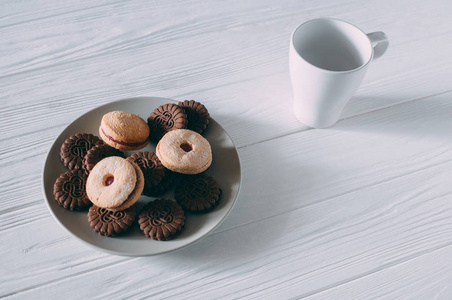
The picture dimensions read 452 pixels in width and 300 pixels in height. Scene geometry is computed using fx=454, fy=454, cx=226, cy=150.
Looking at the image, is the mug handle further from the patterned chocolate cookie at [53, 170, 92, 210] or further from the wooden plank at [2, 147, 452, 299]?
the patterned chocolate cookie at [53, 170, 92, 210]

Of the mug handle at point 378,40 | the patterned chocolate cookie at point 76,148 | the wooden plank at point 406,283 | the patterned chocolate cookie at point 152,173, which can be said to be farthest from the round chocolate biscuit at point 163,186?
the mug handle at point 378,40

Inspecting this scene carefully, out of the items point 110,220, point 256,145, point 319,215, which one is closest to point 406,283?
point 319,215

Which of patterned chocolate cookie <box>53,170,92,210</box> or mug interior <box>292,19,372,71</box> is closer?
patterned chocolate cookie <box>53,170,92,210</box>

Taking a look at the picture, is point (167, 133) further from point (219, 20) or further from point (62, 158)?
point (219, 20)

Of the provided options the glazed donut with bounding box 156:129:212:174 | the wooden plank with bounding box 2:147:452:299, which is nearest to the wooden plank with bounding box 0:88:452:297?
the wooden plank with bounding box 2:147:452:299

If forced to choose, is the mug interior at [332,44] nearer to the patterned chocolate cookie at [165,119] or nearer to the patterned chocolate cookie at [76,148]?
the patterned chocolate cookie at [165,119]

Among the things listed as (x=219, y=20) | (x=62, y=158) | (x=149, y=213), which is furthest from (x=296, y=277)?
(x=219, y=20)
